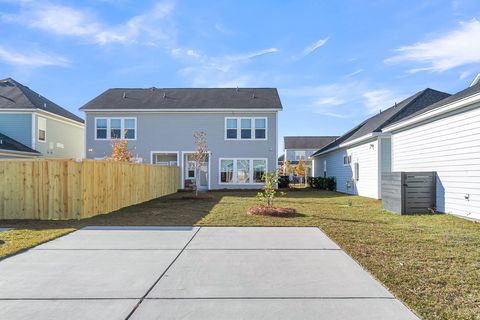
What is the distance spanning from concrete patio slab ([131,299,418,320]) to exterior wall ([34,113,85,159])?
78.5 feet

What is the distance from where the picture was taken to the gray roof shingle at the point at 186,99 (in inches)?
1029

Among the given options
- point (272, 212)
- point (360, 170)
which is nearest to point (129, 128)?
point (360, 170)

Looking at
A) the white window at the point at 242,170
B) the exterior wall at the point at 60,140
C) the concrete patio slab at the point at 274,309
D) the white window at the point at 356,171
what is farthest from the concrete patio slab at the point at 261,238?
the exterior wall at the point at 60,140

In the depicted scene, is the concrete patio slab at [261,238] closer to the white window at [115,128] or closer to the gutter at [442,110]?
the gutter at [442,110]

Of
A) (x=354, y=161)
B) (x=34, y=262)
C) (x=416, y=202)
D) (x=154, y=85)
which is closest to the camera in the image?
(x=34, y=262)

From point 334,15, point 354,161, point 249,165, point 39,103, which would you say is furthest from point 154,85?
point 334,15

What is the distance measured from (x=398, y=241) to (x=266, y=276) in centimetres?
373

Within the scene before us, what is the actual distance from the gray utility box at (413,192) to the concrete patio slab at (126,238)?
7057 mm

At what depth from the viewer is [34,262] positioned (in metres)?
5.87

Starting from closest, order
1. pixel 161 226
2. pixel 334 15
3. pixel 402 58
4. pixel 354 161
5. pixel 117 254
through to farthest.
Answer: pixel 117 254
pixel 161 226
pixel 334 15
pixel 402 58
pixel 354 161

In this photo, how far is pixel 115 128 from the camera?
26.4 meters

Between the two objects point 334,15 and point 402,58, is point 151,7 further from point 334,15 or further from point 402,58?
point 402,58

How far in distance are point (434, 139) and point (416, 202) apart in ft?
7.31

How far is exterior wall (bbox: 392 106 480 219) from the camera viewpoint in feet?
33.1
